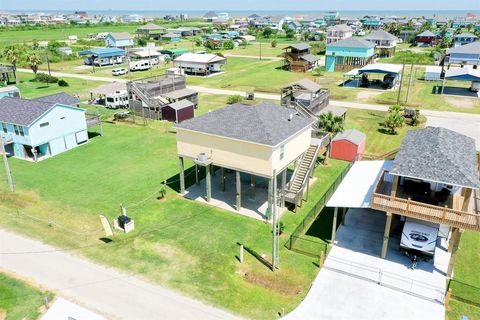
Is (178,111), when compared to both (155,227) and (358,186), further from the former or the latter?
(358,186)

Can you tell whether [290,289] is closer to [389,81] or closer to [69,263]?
[69,263]

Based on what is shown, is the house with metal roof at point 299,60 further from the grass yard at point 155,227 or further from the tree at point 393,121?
the grass yard at point 155,227

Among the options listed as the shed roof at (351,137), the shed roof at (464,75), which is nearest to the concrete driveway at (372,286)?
the shed roof at (351,137)

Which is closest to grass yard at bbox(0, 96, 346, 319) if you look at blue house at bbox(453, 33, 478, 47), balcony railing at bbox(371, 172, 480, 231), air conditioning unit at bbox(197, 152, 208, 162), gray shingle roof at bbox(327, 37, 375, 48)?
air conditioning unit at bbox(197, 152, 208, 162)

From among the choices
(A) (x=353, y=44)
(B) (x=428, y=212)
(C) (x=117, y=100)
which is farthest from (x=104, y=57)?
(B) (x=428, y=212)

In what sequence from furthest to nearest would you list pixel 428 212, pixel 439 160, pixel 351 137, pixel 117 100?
pixel 117 100, pixel 351 137, pixel 439 160, pixel 428 212

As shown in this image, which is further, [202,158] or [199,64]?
[199,64]

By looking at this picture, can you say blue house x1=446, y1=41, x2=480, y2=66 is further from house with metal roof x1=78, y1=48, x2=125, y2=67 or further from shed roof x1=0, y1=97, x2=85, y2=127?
house with metal roof x1=78, y1=48, x2=125, y2=67

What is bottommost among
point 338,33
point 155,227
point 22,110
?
point 155,227
